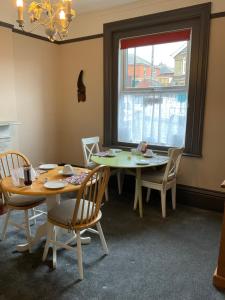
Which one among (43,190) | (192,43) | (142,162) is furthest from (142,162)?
(192,43)

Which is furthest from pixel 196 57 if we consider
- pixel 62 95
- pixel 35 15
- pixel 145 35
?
pixel 62 95

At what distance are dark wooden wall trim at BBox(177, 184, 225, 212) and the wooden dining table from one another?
1580mm

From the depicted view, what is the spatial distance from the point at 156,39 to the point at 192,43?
0.52 meters

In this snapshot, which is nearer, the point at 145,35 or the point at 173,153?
the point at 173,153

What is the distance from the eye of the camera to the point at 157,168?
3.42 meters

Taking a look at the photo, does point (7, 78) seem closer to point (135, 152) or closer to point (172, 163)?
point (135, 152)

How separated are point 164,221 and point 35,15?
2.49 metres

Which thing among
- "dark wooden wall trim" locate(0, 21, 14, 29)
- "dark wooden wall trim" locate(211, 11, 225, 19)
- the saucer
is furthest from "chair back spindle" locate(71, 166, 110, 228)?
"dark wooden wall trim" locate(0, 21, 14, 29)

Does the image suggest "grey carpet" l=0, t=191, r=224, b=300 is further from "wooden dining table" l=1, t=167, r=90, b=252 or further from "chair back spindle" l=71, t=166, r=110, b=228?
"chair back spindle" l=71, t=166, r=110, b=228

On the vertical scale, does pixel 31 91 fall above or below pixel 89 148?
above

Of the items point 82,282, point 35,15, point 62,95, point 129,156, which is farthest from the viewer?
point 62,95

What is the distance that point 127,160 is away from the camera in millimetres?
3148

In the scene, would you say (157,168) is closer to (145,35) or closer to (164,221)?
(164,221)

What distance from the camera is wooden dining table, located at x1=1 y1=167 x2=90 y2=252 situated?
192 centimetres
